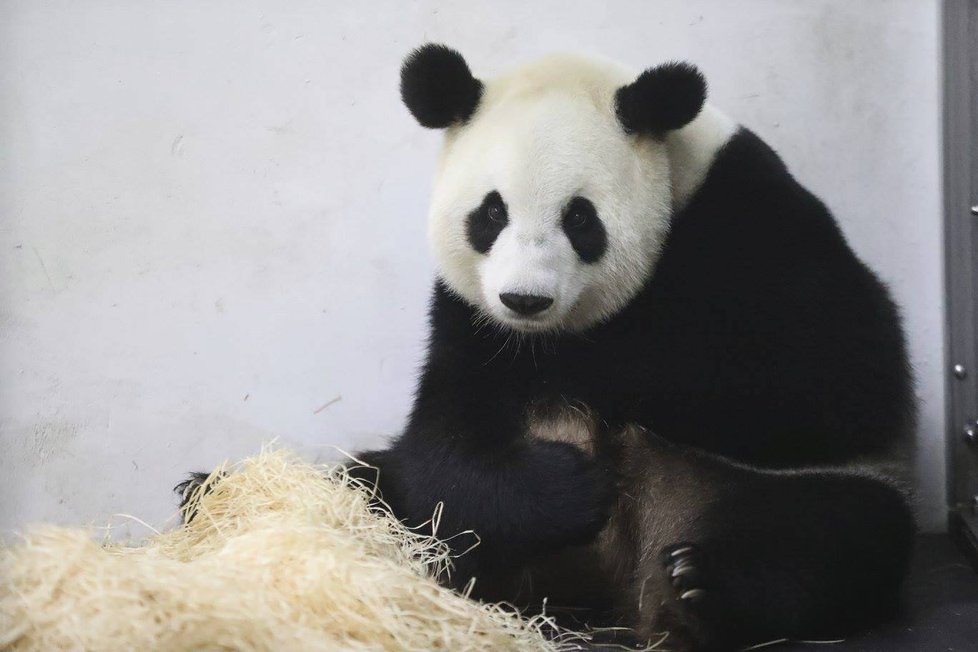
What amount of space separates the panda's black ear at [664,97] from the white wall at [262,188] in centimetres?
99

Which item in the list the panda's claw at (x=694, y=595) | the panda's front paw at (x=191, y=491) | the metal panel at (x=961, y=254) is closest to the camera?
the panda's claw at (x=694, y=595)

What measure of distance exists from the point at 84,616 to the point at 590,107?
1797mm

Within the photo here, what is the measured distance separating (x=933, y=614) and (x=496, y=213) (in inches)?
65.8

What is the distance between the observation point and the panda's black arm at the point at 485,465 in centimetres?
263

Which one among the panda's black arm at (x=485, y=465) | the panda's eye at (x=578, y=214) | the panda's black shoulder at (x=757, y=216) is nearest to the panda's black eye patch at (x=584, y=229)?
the panda's eye at (x=578, y=214)

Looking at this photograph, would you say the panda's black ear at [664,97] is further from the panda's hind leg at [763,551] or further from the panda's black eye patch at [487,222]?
the panda's hind leg at [763,551]

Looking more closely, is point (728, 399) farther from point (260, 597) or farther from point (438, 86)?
point (260, 597)

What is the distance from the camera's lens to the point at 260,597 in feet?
7.34

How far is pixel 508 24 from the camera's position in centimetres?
365

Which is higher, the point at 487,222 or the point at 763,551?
the point at 487,222

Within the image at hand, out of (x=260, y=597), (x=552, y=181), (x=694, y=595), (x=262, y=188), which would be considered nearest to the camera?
(x=260, y=597)

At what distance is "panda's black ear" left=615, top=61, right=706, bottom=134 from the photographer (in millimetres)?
2658

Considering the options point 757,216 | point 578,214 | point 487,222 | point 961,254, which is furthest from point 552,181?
point 961,254

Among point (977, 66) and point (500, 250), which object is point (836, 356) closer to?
point (500, 250)
